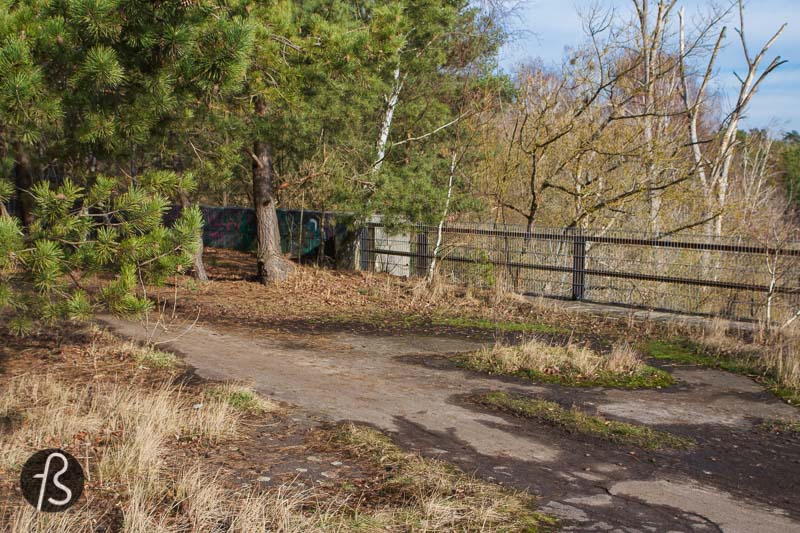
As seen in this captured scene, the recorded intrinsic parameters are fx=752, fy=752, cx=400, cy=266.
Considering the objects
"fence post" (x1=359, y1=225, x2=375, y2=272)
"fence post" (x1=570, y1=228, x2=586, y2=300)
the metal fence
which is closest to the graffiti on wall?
"fence post" (x1=359, y1=225, x2=375, y2=272)

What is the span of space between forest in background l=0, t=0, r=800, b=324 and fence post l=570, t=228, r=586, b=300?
4.09ft

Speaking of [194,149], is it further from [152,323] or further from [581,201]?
[581,201]

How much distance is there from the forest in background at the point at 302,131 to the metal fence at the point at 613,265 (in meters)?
0.59

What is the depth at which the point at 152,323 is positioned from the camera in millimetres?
12156

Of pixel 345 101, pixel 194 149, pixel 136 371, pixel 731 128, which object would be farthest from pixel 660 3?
pixel 136 371

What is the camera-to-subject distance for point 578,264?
15.2 m

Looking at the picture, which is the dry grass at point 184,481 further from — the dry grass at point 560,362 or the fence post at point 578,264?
the fence post at point 578,264

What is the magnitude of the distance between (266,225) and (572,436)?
1168 cm

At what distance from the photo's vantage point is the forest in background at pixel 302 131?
639 centimetres

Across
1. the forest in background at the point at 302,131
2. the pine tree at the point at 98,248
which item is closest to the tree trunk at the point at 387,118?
the forest in background at the point at 302,131

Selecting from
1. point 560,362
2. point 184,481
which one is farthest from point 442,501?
point 560,362

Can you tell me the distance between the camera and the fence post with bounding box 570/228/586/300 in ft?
49.6

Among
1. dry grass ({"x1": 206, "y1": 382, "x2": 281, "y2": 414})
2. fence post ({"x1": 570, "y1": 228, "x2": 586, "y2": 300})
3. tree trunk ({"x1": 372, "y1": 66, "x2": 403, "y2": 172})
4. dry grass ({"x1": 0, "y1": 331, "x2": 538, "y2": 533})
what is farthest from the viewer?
tree trunk ({"x1": 372, "y1": 66, "x2": 403, "y2": 172})

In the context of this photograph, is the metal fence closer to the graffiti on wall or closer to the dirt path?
the graffiti on wall
